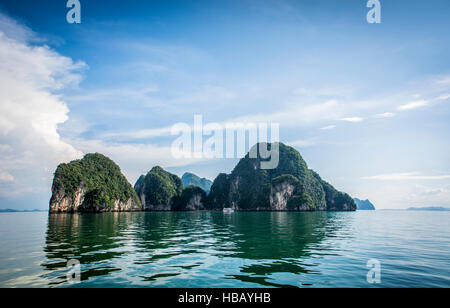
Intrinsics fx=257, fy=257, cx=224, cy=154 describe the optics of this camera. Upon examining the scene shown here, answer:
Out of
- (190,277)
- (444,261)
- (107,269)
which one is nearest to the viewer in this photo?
(190,277)

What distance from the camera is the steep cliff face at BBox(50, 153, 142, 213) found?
13788 centimetres

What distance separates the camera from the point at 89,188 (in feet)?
518

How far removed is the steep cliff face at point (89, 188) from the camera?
452 feet

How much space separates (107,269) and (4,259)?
8252 millimetres

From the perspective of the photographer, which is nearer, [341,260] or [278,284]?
[278,284]

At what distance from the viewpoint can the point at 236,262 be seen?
560 inches
